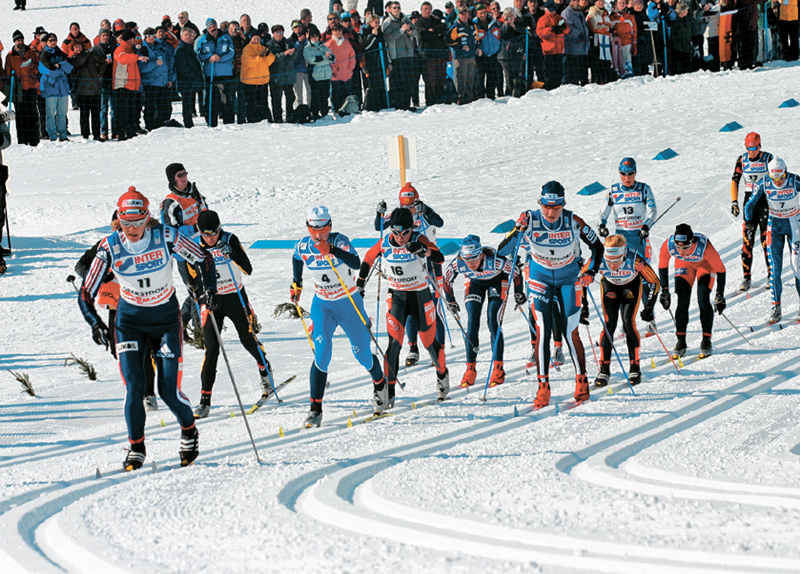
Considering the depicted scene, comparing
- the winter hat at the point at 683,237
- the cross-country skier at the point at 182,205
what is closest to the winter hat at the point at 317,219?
the cross-country skier at the point at 182,205

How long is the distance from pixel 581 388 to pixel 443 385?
1.25 meters

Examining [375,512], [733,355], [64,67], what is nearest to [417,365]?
[733,355]

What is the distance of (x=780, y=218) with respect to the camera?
1120 centimetres

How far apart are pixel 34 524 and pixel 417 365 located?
17.5 ft

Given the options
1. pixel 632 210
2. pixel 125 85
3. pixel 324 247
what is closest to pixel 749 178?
pixel 632 210

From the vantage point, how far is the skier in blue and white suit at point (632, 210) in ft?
37.3

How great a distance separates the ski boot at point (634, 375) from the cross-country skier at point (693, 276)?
0.96 metres

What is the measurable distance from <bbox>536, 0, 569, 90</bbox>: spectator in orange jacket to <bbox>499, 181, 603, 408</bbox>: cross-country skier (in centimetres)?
1240

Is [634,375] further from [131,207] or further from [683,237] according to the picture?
[131,207]

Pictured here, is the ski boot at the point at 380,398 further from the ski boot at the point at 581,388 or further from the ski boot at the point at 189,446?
the ski boot at the point at 189,446

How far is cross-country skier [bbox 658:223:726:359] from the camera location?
9.97 metres

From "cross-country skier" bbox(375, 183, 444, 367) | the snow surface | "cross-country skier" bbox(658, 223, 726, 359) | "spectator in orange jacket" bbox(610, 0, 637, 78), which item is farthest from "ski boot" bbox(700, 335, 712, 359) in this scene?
"spectator in orange jacket" bbox(610, 0, 637, 78)

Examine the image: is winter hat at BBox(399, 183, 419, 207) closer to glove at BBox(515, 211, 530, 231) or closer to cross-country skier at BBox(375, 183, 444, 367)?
cross-country skier at BBox(375, 183, 444, 367)

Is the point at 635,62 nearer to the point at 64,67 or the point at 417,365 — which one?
the point at 64,67
